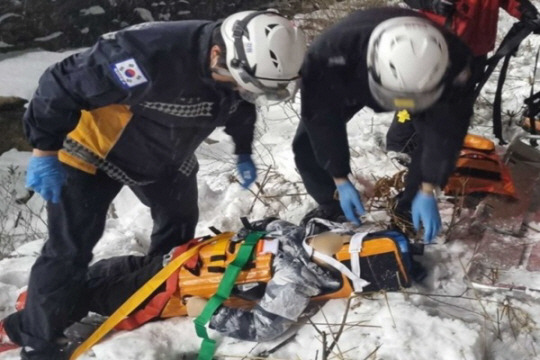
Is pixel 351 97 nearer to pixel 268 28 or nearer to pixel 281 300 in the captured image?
pixel 268 28

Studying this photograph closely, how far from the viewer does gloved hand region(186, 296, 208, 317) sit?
8.63 ft

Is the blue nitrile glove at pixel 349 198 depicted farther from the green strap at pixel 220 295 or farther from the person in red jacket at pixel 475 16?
the person in red jacket at pixel 475 16

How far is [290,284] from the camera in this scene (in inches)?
99.3

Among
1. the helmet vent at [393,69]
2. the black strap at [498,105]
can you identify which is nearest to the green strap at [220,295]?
the helmet vent at [393,69]

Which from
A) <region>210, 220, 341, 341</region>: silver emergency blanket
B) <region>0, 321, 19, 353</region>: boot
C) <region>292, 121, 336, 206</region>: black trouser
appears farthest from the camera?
<region>292, 121, 336, 206</region>: black trouser

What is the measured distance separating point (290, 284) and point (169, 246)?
0.87m

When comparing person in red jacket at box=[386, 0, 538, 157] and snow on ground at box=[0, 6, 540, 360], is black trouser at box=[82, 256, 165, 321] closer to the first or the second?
snow on ground at box=[0, 6, 540, 360]

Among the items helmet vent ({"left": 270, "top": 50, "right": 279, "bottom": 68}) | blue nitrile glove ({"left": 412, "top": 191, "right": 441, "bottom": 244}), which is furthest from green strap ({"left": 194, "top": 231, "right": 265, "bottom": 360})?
helmet vent ({"left": 270, "top": 50, "right": 279, "bottom": 68})

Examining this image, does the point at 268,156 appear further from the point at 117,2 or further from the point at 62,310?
the point at 117,2

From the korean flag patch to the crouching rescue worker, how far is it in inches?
35.4

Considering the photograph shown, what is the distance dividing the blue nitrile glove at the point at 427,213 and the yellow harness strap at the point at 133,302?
102 cm

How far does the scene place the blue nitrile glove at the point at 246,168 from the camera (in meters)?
3.13

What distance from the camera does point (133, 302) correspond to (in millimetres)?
2703

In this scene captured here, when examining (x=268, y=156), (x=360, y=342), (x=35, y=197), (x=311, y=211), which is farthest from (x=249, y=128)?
(x=35, y=197)
